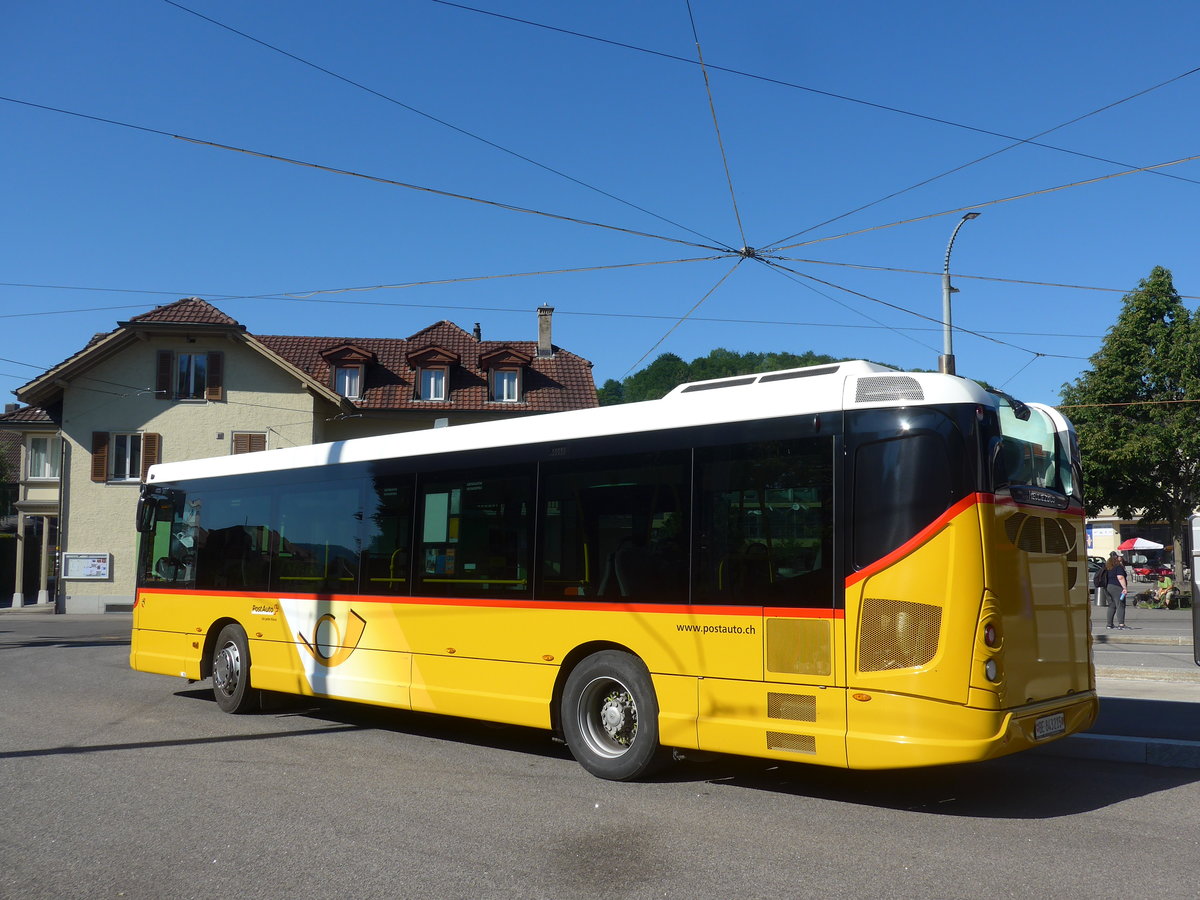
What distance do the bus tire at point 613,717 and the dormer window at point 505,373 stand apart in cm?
3504

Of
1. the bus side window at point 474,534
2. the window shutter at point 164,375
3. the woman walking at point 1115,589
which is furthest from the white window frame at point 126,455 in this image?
the bus side window at point 474,534

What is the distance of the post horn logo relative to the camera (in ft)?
33.6

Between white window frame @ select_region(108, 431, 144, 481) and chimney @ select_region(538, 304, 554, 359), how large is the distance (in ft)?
53.8

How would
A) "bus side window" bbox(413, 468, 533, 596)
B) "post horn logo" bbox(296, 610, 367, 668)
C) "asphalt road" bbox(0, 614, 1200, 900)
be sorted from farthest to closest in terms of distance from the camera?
"post horn logo" bbox(296, 610, 367, 668) < "bus side window" bbox(413, 468, 533, 596) < "asphalt road" bbox(0, 614, 1200, 900)

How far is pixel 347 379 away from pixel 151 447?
8.16 metres

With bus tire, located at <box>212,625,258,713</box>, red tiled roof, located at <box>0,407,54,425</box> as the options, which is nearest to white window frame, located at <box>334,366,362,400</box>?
red tiled roof, located at <box>0,407,54,425</box>

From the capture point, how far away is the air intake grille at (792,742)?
6754 millimetres

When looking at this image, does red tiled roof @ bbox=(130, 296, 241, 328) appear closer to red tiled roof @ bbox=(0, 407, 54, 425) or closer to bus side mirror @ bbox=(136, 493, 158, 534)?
red tiled roof @ bbox=(0, 407, 54, 425)

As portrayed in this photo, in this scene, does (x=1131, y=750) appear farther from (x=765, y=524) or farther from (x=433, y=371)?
(x=433, y=371)

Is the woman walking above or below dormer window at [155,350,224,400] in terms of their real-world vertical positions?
below

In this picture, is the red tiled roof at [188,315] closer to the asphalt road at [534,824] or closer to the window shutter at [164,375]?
the window shutter at [164,375]

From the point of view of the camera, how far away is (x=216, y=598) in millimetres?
11992

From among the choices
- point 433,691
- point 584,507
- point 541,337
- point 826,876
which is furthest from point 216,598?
point 541,337

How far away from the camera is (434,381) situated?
43.0 metres
